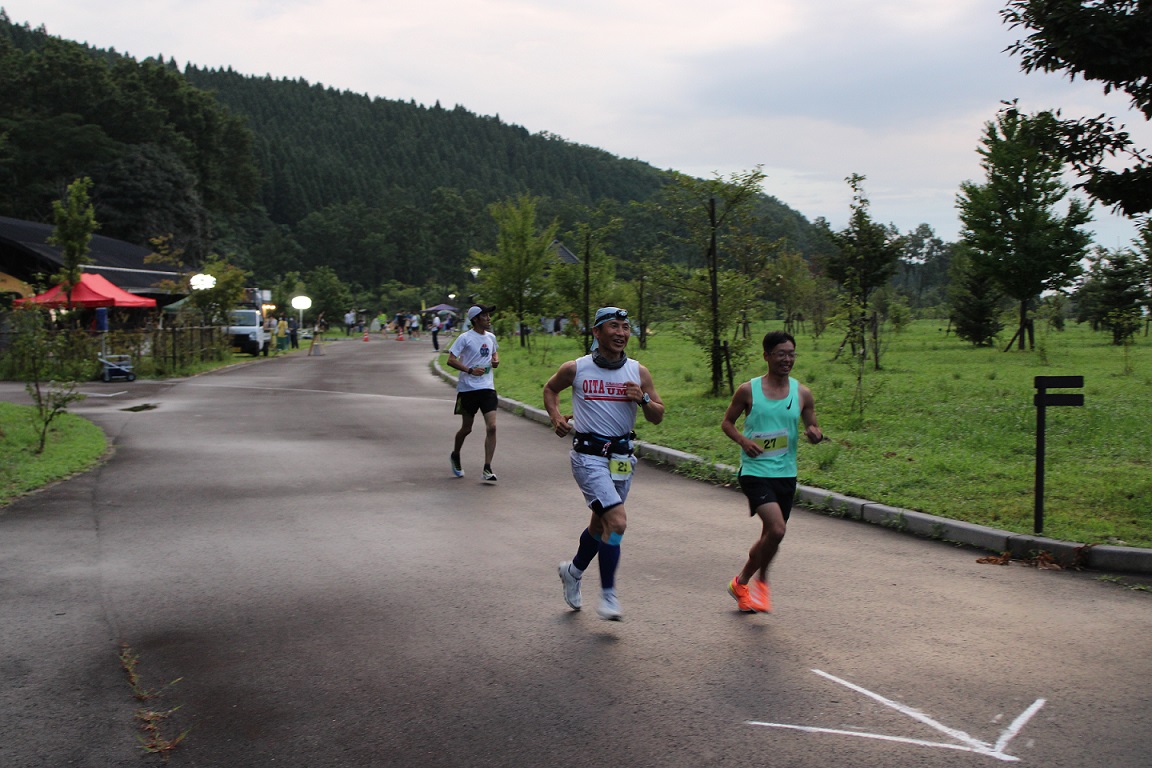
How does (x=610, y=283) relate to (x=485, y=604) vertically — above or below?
above

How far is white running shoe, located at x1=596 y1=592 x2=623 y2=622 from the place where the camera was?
568 centimetres

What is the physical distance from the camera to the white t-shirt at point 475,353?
11.0 m

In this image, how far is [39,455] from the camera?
39.7 ft

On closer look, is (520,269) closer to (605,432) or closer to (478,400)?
(478,400)

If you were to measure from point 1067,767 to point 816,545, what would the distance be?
159 inches

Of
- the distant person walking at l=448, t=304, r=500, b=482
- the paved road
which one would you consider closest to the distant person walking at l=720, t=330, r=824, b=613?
the paved road

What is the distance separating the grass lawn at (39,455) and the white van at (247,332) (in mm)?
25079

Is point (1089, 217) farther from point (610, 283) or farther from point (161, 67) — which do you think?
point (161, 67)

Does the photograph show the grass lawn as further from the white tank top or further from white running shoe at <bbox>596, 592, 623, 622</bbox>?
white running shoe at <bbox>596, 592, 623, 622</bbox>

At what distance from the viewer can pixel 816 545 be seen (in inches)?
310

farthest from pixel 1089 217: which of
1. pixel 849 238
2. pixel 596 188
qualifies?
pixel 596 188

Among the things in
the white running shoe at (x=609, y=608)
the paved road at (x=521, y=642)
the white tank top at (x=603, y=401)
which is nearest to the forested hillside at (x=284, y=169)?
the paved road at (x=521, y=642)

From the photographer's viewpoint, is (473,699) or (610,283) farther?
(610,283)

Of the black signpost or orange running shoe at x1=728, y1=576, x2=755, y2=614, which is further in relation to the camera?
the black signpost
